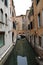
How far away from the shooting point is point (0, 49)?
1261 cm

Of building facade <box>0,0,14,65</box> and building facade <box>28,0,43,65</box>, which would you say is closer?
building facade <box>0,0,14,65</box>

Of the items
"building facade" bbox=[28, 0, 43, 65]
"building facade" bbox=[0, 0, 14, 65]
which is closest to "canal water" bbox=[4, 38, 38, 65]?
"building facade" bbox=[0, 0, 14, 65]

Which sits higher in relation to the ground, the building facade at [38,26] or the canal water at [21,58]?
the building facade at [38,26]

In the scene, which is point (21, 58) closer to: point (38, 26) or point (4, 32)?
point (4, 32)

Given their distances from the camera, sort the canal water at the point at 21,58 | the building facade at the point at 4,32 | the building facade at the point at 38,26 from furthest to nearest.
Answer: the building facade at the point at 38,26 < the canal water at the point at 21,58 < the building facade at the point at 4,32

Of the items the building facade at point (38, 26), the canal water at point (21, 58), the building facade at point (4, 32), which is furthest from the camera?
the building facade at point (38, 26)

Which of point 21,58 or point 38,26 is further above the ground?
point 38,26

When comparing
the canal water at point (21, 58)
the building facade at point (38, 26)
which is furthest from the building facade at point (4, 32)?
the building facade at point (38, 26)

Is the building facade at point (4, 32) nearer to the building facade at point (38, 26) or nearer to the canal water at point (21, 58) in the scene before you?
the canal water at point (21, 58)

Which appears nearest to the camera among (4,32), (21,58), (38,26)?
(4,32)

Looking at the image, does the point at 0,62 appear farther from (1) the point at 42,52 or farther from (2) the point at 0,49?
(1) the point at 42,52

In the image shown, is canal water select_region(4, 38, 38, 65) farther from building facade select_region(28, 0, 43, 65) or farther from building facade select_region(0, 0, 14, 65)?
building facade select_region(28, 0, 43, 65)

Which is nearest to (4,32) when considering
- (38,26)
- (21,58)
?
(21,58)

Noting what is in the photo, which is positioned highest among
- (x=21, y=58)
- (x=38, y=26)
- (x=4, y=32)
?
(x=38, y=26)
